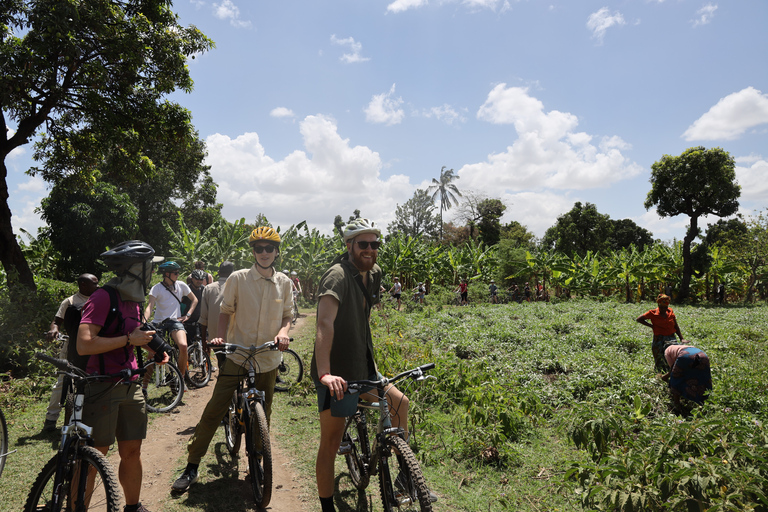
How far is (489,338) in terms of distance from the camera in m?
10.5

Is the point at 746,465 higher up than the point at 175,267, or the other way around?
the point at 175,267

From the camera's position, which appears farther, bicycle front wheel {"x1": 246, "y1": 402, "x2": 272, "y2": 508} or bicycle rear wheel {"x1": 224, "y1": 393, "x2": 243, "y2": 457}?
bicycle rear wheel {"x1": 224, "y1": 393, "x2": 243, "y2": 457}

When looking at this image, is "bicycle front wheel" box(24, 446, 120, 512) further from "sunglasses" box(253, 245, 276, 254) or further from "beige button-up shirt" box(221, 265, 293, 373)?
"sunglasses" box(253, 245, 276, 254)

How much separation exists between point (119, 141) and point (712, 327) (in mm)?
15529

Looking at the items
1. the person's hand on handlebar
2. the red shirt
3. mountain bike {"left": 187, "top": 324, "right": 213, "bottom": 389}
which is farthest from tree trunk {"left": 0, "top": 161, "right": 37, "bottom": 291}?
the red shirt

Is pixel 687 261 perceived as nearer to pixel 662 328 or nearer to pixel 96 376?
pixel 662 328

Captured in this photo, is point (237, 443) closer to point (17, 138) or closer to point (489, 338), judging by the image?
point (489, 338)

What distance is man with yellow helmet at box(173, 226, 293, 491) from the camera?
3650 millimetres

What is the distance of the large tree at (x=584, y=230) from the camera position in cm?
4128

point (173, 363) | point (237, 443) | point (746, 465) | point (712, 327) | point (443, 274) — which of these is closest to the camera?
point (746, 465)

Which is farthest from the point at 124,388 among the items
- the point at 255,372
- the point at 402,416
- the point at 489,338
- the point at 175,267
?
the point at 489,338

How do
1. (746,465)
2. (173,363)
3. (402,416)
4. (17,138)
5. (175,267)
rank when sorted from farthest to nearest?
(17,138) → (173,363) → (175,267) → (402,416) → (746,465)

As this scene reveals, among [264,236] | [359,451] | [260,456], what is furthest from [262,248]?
[359,451]

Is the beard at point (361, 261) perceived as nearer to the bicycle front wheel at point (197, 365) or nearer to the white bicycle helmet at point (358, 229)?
the white bicycle helmet at point (358, 229)
